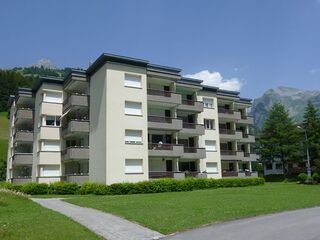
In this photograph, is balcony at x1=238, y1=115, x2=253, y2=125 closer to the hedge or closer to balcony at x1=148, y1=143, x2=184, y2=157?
the hedge

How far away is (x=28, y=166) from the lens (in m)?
49.4

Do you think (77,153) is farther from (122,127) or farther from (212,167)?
(212,167)

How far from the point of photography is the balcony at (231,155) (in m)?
51.4

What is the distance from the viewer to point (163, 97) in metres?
41.3

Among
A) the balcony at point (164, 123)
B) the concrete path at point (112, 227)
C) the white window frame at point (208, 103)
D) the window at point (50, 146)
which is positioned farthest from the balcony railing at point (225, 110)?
the concrete path at point (112, 227)

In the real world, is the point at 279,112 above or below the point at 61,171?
above

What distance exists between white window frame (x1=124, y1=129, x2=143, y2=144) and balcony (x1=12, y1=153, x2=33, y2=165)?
16.2 meters

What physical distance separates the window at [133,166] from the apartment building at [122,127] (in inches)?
3.9

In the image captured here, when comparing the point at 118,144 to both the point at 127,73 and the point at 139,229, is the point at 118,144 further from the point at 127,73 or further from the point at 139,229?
the point at 139,229

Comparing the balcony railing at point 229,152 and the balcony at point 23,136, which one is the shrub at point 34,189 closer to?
the balcony at point 23,136

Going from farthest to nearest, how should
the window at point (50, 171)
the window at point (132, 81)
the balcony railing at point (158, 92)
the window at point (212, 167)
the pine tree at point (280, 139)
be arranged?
the pine tree at point (280, 139) < the window at point (212, 167) < the window at point (50, 171) < the balcony railing at point (158, 92) < the window at point (132, 81)

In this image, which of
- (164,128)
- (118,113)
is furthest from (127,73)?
(164,128)

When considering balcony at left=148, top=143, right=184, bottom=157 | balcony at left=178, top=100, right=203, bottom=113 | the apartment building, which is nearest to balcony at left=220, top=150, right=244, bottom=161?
the apartment building

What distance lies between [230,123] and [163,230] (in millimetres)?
43704
